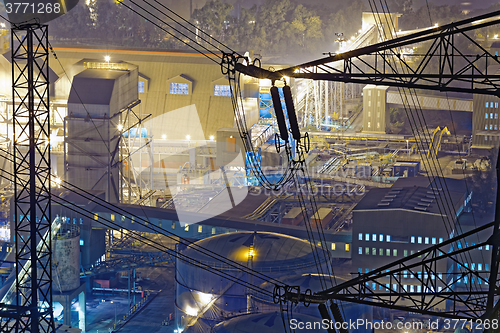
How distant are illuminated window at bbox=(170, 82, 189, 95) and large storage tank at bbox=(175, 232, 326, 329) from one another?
2468 cm

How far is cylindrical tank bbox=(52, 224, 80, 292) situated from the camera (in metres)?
29.6

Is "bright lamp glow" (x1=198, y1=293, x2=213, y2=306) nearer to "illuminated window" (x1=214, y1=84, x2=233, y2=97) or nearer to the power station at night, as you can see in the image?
the power station at night

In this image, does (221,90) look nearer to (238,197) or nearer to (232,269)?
(238,197)

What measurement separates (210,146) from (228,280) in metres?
24.0

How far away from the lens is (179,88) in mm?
52344

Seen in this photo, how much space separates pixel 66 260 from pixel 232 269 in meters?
7.47

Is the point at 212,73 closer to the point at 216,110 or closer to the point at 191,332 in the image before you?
the point at 216,110

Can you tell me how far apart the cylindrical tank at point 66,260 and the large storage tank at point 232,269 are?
4.55 meters

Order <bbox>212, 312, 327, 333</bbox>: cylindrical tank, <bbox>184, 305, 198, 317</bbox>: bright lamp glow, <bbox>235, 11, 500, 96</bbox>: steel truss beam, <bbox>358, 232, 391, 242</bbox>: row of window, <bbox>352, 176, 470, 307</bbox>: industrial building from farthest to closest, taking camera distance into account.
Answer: <bbox>358, 232, 391, 242</bbox>: row of window < <bbox>352, 176, 470, 307</bbox>: industrial building < <bbox>184, 305, 198, 317</bbox>: bright lamp glow < <bbox>212, 312, 327, 333</bbox>: cylindrical tank < <bbox>235, 11, 500, 96</bbox>: steel truss beam

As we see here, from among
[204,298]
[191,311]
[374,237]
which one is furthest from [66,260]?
[374,237]

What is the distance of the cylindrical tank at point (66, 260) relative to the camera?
29.6 m

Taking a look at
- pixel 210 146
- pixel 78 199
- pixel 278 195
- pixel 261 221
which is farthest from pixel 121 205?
pixel 210 146

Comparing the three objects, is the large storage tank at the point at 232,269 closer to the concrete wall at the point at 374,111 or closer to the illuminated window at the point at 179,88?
the illuminated window at the point at 179,88

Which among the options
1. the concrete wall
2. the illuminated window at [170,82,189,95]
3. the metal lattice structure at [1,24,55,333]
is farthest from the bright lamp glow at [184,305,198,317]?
the concrete wall
